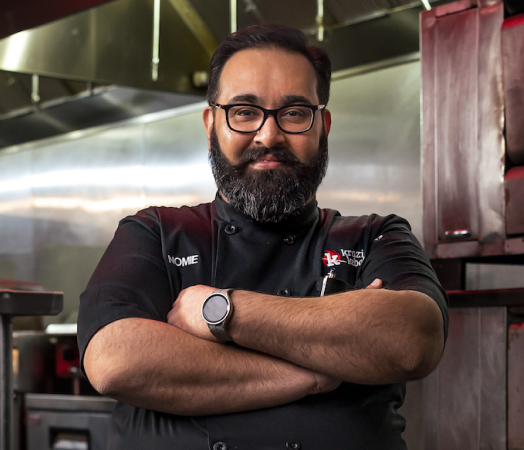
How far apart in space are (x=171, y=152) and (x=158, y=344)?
120 inches

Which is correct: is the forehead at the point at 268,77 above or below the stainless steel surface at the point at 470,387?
above

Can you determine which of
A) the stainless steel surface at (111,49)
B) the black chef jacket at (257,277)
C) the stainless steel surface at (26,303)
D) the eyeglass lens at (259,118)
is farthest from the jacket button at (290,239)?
the stainless steel surface at (111,49)

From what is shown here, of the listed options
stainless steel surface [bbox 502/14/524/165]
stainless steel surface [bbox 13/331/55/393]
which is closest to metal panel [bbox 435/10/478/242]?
stainless steel surface [bbox 502/14/524/165]

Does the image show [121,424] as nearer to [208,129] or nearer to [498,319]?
[208,129]

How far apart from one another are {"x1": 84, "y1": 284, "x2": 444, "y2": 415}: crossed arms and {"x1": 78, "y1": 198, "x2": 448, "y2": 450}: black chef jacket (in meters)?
0.05

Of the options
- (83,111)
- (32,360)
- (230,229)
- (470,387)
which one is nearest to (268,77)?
(230,229)

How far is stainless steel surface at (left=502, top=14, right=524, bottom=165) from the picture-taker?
1942 mm

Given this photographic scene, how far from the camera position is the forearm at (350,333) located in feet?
3.40

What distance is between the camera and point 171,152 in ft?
13.1

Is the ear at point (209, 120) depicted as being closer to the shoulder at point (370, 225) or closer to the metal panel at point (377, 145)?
the shoulder at point (370, 225)

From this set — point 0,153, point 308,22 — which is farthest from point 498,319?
point 0,153

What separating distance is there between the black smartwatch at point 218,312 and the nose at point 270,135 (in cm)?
35

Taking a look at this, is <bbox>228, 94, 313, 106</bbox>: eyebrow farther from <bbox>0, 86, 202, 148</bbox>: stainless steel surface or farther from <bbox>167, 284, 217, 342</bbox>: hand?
<bbox>0, 86, 202, 148</bbox>: stainless steel surface

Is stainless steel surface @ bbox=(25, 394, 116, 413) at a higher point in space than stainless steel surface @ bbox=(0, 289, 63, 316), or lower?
lower
